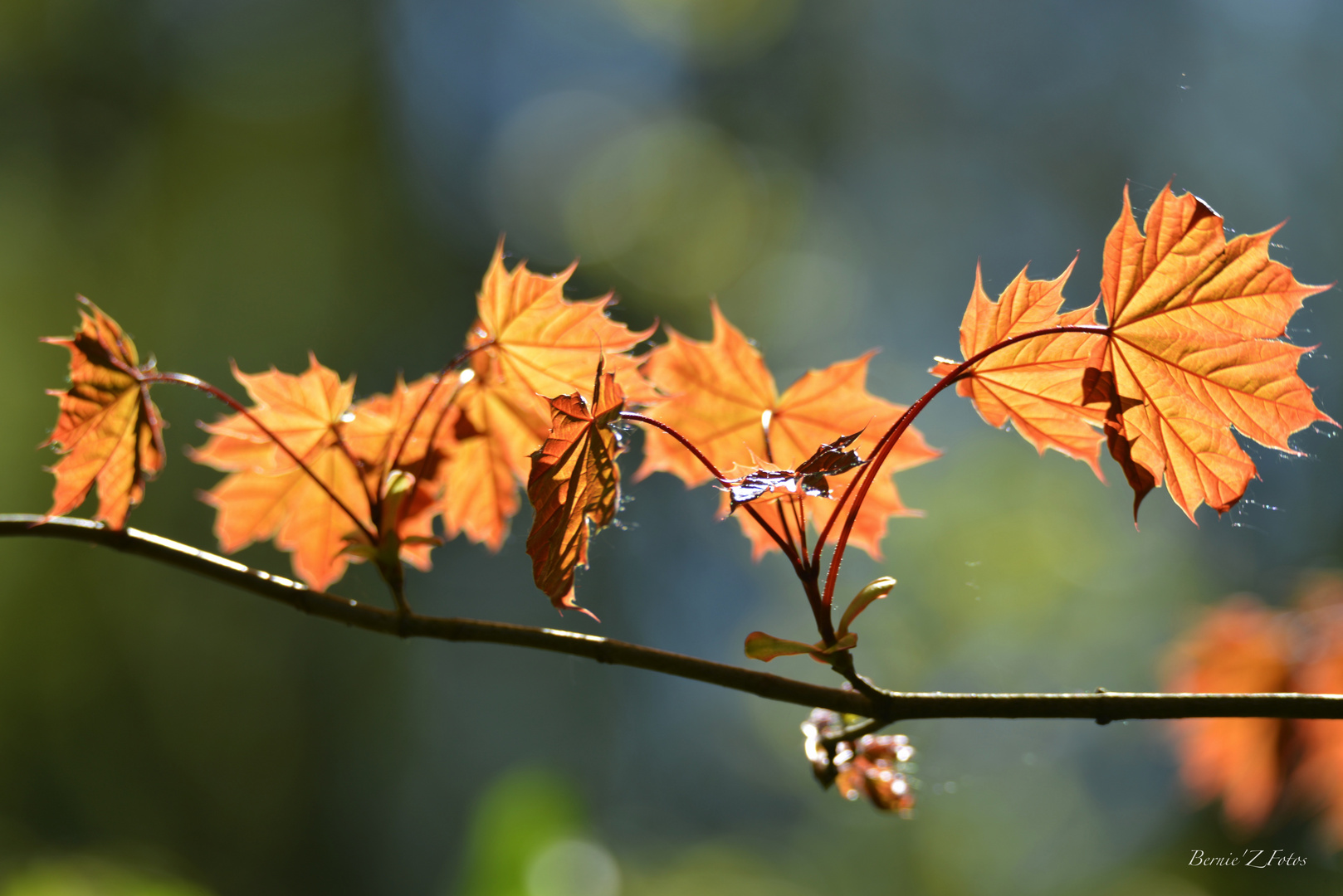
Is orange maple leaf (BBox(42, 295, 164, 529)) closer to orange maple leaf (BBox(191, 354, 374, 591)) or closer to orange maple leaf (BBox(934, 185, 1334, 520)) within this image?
orange maple leaf (BBox(191, 354, 374, 591))

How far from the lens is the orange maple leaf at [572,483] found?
59 cm

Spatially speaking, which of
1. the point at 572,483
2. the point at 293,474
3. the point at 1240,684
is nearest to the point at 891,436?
the point at 572,483

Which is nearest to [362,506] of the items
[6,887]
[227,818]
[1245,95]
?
[6,887]

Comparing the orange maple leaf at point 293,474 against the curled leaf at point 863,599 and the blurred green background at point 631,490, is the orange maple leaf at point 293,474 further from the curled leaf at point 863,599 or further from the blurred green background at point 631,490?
the blurred green background at point 631,490

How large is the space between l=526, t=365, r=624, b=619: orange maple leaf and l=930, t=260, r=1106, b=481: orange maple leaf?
29 cm

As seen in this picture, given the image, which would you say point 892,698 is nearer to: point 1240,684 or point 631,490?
point 1240,684

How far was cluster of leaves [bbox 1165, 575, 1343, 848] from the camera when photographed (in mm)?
1558

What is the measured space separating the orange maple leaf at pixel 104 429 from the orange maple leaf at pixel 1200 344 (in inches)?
34.0

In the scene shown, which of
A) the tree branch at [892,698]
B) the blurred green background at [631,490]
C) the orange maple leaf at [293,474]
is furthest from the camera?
the blurred green background at [631,490]

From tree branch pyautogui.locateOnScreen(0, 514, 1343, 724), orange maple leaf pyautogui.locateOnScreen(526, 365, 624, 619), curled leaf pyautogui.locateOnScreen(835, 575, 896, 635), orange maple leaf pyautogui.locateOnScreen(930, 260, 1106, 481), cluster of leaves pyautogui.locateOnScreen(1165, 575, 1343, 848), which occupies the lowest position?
cluster of leaves pyautogui.locateOnScreen(1165, 575, 1343, 848)

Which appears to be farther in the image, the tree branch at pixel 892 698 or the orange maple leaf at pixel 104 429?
the orange maple leaf at pixel 104 429

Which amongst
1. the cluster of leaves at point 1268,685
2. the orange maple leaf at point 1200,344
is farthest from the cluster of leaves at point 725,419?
the cluster of leaves at point 1268,685

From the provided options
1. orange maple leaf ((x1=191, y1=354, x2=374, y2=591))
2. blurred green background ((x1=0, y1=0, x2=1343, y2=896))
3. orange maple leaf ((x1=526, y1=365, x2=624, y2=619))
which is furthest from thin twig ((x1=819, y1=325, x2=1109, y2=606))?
blurred green background ((x1=0, y1=0, x2=1343, y2=896))

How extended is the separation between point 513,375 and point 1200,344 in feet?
2.10
